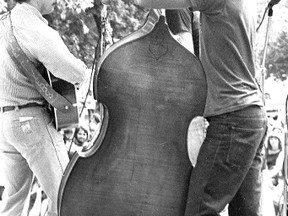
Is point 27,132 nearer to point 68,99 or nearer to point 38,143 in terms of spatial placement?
point 38,143

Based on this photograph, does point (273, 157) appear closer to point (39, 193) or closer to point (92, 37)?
point (92, 37)

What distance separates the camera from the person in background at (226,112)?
3.76m

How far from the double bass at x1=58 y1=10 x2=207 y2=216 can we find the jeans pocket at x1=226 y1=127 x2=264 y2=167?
221 mm

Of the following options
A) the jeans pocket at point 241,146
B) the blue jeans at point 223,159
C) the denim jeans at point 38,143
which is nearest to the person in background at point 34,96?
the denim jeans at point 38,143

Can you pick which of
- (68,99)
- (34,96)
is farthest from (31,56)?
(68,99)

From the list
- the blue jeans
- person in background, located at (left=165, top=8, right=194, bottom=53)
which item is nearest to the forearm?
person in background, located at (left=165, top=8, right=194, bottom=53)

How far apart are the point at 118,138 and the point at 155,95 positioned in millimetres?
286

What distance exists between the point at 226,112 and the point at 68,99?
1.22 metres

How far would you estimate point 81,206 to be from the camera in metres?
3.84

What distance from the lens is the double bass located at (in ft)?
12.4

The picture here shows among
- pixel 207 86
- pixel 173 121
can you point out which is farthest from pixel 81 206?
pixel 207 86

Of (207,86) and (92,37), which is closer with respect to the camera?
(207,86)

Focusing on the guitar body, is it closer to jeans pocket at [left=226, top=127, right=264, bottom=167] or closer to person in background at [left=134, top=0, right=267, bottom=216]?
person in background at [left=134, top=0, right=267, bottom=216]

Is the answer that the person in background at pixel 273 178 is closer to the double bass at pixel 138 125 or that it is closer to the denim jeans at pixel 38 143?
the denim jeans at pixel 38 143
